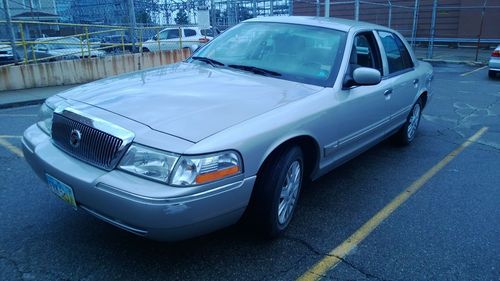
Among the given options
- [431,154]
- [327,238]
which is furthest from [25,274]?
[431,154]

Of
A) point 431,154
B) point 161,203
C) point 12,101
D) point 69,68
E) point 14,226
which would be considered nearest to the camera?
point 161,203

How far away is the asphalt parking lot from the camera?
276cm

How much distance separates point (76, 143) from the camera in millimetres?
2711

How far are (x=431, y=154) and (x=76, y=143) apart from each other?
175 inches

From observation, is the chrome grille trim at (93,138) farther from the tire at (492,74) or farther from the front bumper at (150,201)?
the tire at (492,74)

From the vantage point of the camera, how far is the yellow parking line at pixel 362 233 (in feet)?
9.18

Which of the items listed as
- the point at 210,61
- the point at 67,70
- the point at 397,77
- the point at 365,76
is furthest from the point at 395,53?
the point at 67,70

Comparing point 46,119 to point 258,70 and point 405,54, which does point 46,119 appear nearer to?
point 258,70

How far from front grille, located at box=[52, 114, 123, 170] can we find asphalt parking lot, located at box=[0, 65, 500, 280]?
71 centimetres

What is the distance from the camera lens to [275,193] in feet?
9.36

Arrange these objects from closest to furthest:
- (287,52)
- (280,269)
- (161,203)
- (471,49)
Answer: (161,203) < (280,269) < (287,52) < (471,49)

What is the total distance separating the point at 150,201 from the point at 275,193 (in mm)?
A: 932

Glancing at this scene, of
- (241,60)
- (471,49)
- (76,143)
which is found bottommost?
(471,49)

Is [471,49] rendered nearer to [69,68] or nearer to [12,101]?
[69,68]
